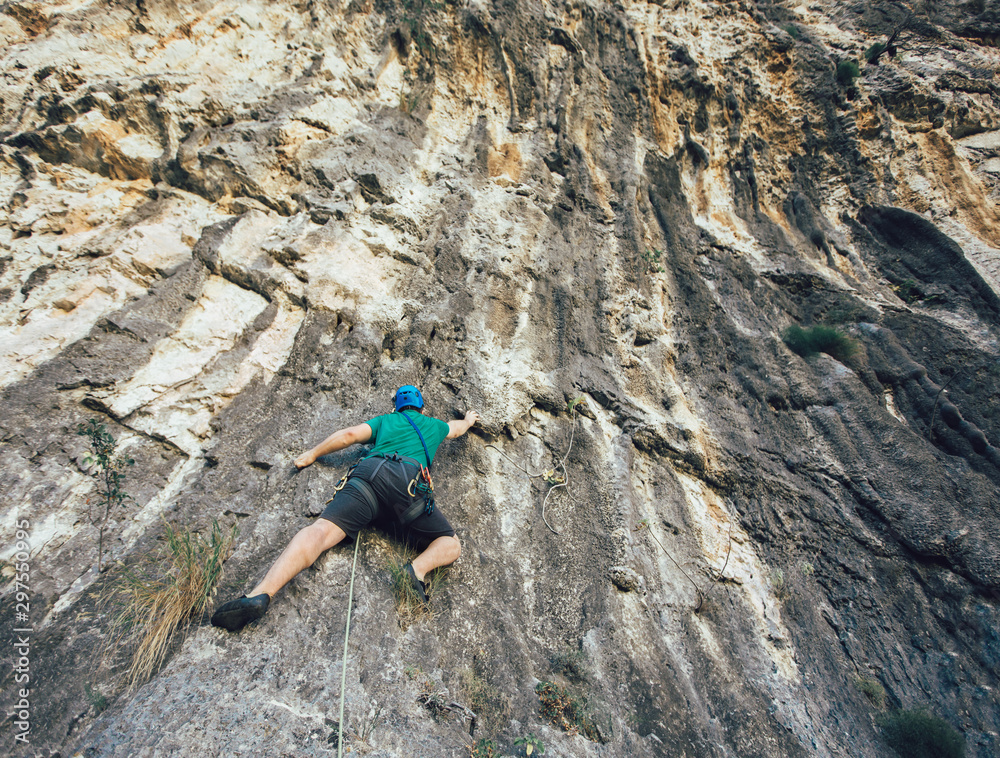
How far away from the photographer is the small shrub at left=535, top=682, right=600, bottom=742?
3137 millimetres

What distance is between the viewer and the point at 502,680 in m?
3.26

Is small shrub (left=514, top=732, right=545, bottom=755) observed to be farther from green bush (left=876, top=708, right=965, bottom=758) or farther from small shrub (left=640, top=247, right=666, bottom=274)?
small shrub (left=640, top=247, right=666, bottom=274)

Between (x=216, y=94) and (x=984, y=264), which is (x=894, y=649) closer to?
(x=984, y=264)

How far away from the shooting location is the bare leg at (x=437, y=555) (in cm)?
341

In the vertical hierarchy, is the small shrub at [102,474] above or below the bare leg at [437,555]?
below

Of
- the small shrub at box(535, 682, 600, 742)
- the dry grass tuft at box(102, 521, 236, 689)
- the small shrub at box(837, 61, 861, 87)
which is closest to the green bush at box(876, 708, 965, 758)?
the small shrub at box(535, 682, 600, 742)

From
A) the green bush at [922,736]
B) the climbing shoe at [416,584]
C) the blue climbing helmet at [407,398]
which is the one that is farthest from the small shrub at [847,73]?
the climbing shoe at [416,584]

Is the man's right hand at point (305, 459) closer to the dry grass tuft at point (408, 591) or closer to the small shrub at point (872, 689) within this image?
the dry grass tuft at point (408, 591)

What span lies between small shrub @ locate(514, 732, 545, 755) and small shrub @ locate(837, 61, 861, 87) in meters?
11.8

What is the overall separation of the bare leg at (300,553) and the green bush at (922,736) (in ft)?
15.0

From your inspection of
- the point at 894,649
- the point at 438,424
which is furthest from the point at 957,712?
the point at 438,424

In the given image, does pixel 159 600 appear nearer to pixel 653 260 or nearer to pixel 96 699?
pixel 96 699

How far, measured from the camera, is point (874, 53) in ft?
29.8

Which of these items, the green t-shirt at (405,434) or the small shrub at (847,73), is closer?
the green t-shirt at (405,434)
